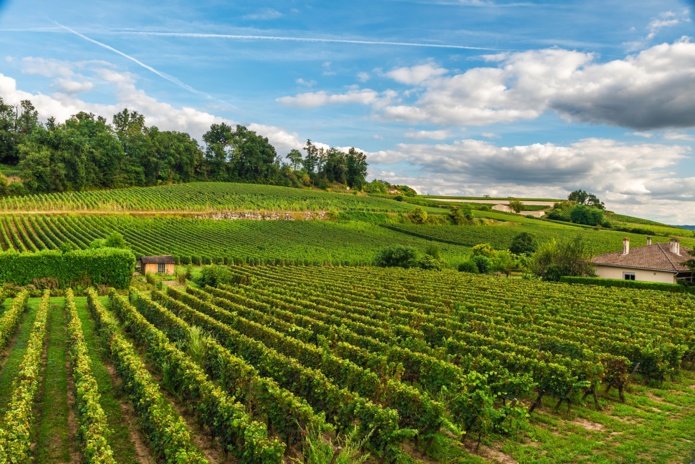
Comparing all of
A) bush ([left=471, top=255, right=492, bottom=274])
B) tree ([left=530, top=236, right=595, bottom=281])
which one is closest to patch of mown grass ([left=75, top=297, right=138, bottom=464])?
tree ([left=530, top=236, right=595, bottom=281])

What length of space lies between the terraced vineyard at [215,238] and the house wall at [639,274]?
20.7m

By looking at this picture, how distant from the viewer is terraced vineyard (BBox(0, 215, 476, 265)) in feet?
189

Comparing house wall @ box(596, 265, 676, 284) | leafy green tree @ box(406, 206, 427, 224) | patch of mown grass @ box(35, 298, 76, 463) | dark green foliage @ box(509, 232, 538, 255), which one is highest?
leafy green tree @ box(406, 206, 427, 224)

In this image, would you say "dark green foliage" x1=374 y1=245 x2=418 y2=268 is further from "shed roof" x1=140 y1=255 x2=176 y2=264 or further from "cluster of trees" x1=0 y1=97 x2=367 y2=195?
"cluster of trees" x1=0 y1=97 x2=367 y2=195

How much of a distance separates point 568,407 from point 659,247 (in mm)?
44657

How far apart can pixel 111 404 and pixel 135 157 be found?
118m

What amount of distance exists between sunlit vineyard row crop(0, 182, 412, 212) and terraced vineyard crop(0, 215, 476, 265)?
6898 millimetres

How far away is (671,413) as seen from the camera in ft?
39.3

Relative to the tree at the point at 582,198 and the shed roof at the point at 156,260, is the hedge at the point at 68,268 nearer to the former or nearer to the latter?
the shed roof at the point at 156,260

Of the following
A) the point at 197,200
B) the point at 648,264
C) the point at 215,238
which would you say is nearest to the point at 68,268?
the point at 215,238

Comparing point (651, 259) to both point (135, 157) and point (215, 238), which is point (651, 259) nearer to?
point (215, 238)

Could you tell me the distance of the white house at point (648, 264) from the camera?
137 ft

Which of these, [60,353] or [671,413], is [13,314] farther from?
[671,413]

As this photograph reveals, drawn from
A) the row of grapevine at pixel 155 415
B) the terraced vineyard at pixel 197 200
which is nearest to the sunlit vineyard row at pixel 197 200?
the terraced vineyard at pixel 197 200
